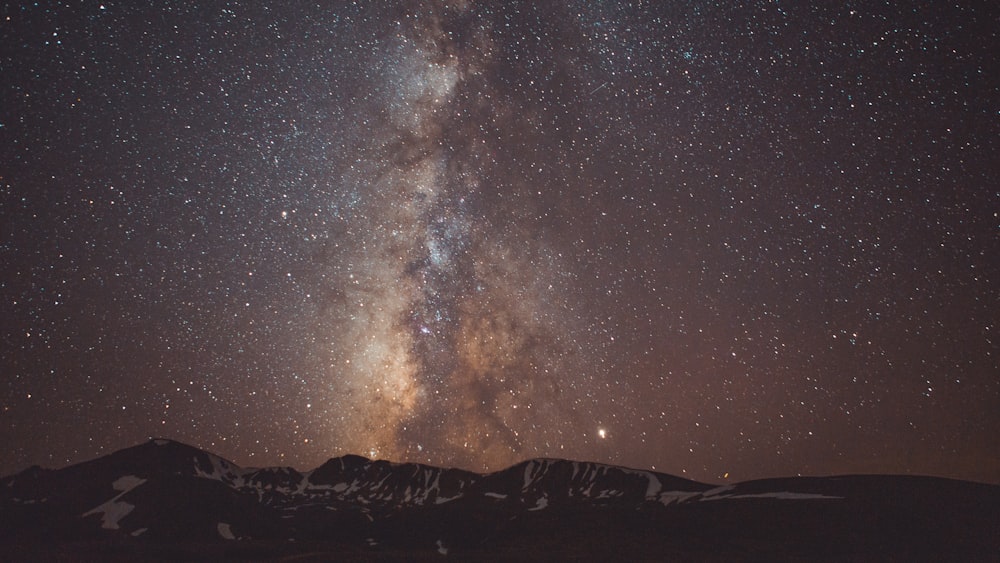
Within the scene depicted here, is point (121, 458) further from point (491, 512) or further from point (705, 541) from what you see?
point (705, 541)

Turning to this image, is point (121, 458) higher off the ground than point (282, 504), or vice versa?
point (121, 458)

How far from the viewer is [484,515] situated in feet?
368

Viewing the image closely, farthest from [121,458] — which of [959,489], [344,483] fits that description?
[959,489]

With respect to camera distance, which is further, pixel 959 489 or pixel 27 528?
pixel 27 528

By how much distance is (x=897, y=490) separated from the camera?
8962cm

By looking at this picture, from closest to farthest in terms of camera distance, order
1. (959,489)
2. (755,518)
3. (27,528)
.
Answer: (755,518) → (959,489) → (27,528)

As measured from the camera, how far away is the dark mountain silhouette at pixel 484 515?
70.1 m

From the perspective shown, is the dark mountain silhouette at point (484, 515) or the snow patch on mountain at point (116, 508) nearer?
the dark mountain silhouette at point (484, 515)

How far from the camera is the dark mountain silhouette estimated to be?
70.1 meters

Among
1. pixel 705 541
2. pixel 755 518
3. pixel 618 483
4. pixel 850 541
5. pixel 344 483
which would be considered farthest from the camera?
pixel 344 483

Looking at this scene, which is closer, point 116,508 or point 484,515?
point 484,515

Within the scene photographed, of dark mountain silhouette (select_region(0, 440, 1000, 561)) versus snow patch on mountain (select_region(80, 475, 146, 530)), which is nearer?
dark mountain silhouette (select_region(0, 440, 1000, 561))

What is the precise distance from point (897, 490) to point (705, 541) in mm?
39823

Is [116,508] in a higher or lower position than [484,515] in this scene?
higher
